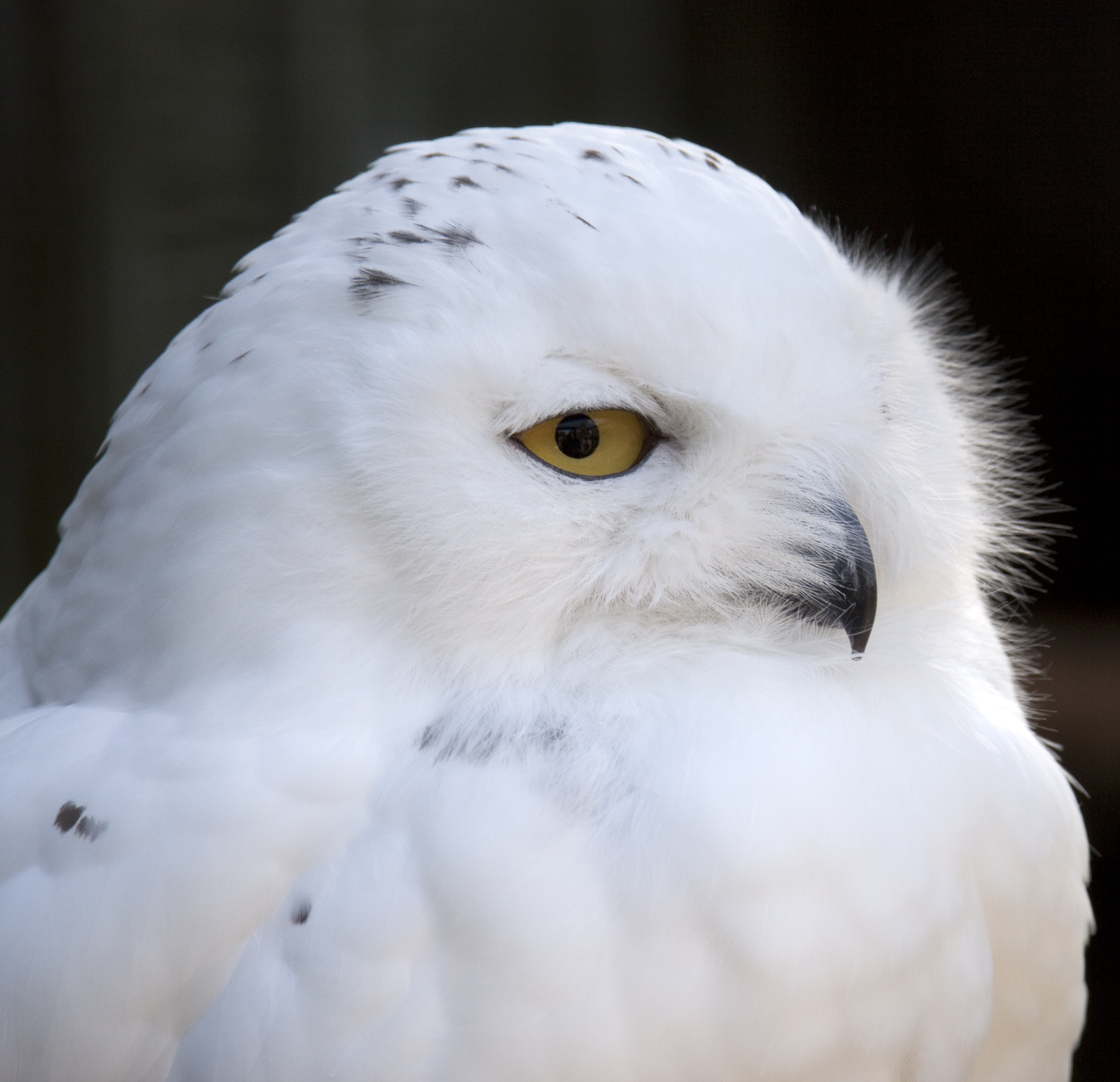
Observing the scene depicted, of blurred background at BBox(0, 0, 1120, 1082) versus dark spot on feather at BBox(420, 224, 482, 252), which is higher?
dark spot on feather at BBox(420, 224, 482, 252)

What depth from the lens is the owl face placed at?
628 mm

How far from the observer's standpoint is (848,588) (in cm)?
68

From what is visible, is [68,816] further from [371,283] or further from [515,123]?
[515,123]

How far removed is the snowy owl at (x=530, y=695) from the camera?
56 cm

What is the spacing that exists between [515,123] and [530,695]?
56.3 inches

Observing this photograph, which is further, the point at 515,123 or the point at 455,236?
the point at 515,123

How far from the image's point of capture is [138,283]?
1755 millimetres

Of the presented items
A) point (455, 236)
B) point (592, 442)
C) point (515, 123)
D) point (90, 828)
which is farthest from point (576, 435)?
point (515, 123)

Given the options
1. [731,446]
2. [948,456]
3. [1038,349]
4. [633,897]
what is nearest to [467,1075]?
[633,897]

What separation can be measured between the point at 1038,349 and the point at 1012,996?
1166 millimetres

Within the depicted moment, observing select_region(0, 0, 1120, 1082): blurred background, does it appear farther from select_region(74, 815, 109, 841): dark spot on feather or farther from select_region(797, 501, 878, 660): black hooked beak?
select_region(74, 815, 109, 841): dark spot on feather

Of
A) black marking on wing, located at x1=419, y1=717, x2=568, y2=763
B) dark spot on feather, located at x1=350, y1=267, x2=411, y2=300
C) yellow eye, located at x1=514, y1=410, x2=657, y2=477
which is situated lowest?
black marking on wing, located at x1=419, y1=717, x2=568, y2=763

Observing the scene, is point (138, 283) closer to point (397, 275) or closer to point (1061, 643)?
point (397, 275)

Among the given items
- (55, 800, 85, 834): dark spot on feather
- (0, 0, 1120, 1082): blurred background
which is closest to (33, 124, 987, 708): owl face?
(55, 800, 85, 834): dark spot on feather
